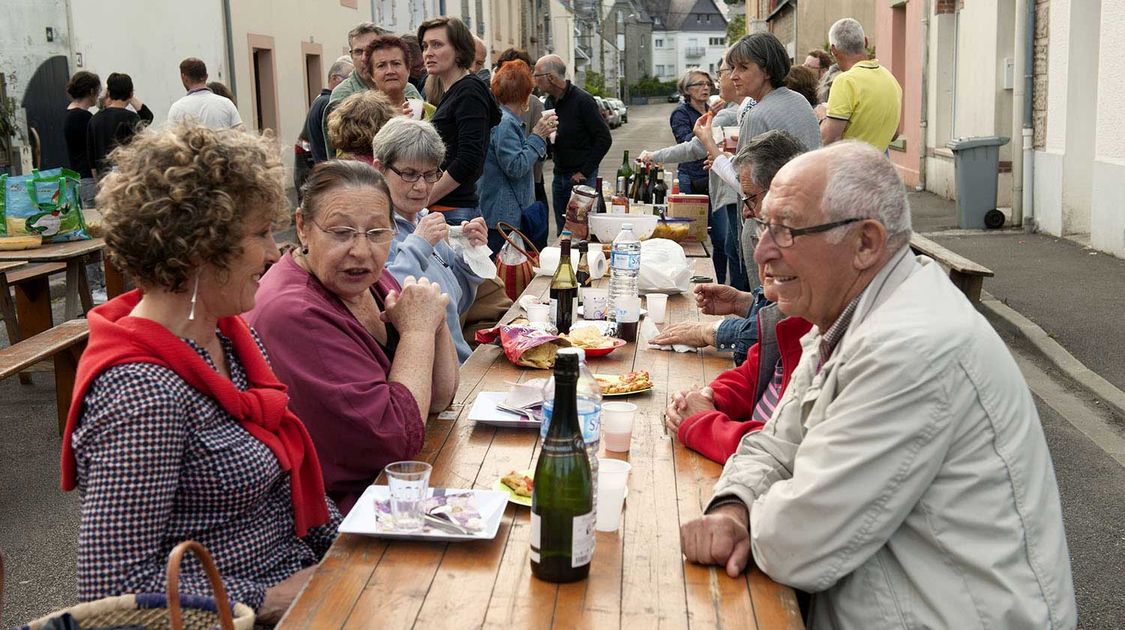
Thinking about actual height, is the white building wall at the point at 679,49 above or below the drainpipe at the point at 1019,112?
above

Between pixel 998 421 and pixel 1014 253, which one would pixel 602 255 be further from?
pixel 1014 253

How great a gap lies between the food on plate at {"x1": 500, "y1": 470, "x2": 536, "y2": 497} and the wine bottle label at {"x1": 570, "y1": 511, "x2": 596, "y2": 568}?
429mm

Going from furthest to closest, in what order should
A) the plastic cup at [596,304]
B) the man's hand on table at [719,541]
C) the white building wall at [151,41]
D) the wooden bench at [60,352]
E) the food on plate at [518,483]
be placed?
the white building wall at [151,41] < the wooden bench at [60,352] < the plastic cup at [596,304] < the food on plate at [518,483] < the man's hand on table at [719,541]

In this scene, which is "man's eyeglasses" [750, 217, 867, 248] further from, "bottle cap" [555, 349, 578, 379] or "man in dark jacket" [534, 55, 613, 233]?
"man in dark jacket" [534, 55, 613, 233]

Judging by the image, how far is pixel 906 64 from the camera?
68.5 ft

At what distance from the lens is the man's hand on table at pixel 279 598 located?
246 cm

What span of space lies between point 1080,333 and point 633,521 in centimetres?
618

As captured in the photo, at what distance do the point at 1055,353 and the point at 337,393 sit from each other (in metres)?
5.73

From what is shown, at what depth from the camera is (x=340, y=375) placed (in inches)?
113

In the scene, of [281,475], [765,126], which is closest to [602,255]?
[765,126]

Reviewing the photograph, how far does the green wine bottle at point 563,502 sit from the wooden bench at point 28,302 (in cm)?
604

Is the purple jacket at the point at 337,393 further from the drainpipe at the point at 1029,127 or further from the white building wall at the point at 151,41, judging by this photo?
the white building wall at the point at 151,41

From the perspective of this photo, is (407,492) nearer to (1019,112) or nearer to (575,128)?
(575,128)

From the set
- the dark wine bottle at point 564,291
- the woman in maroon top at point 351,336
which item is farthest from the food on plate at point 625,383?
the dark wine bottle at point 564,291
